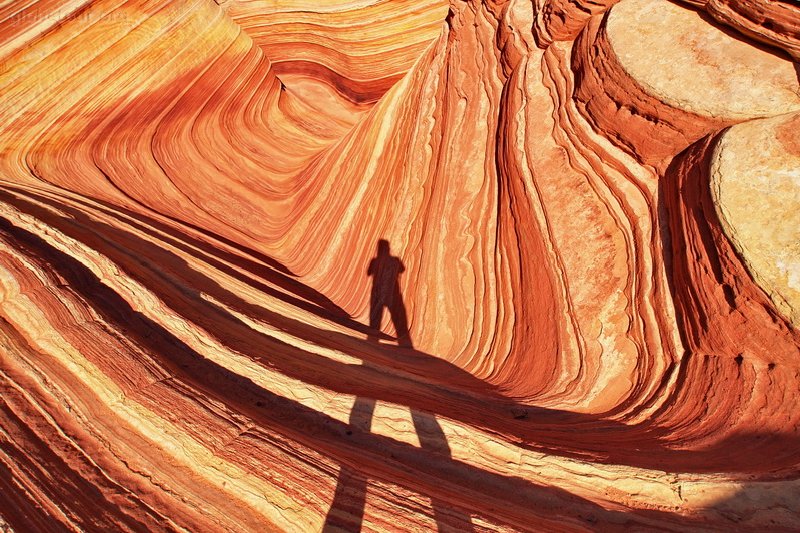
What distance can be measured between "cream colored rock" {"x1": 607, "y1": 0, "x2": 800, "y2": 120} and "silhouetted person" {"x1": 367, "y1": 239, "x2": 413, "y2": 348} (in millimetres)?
3831

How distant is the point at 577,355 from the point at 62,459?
4201 millimetres

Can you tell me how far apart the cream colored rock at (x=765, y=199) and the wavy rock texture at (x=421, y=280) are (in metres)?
0.02

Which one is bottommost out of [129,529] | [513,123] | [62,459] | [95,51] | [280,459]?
[280,459]

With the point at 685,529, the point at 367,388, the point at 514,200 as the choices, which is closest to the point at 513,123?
the point at 514,200

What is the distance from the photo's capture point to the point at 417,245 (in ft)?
22.2

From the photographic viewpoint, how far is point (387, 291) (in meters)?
6.69

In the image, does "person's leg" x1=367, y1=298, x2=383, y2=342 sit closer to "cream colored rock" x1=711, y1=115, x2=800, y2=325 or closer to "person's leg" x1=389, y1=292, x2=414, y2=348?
"person's leg" x1=389, y1=292, x2=414, y2=348

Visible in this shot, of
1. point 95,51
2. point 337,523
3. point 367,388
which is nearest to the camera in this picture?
point 337,523

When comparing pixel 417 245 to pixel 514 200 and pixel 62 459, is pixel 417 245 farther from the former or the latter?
pixel 62 459

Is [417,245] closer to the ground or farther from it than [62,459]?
closer to the ground

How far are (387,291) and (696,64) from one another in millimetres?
4499

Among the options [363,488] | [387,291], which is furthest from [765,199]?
[387,291]

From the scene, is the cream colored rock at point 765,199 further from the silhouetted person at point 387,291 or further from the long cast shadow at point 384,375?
the silhouetted person at point 387,291

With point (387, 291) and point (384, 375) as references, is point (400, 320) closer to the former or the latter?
point (387, 291)
